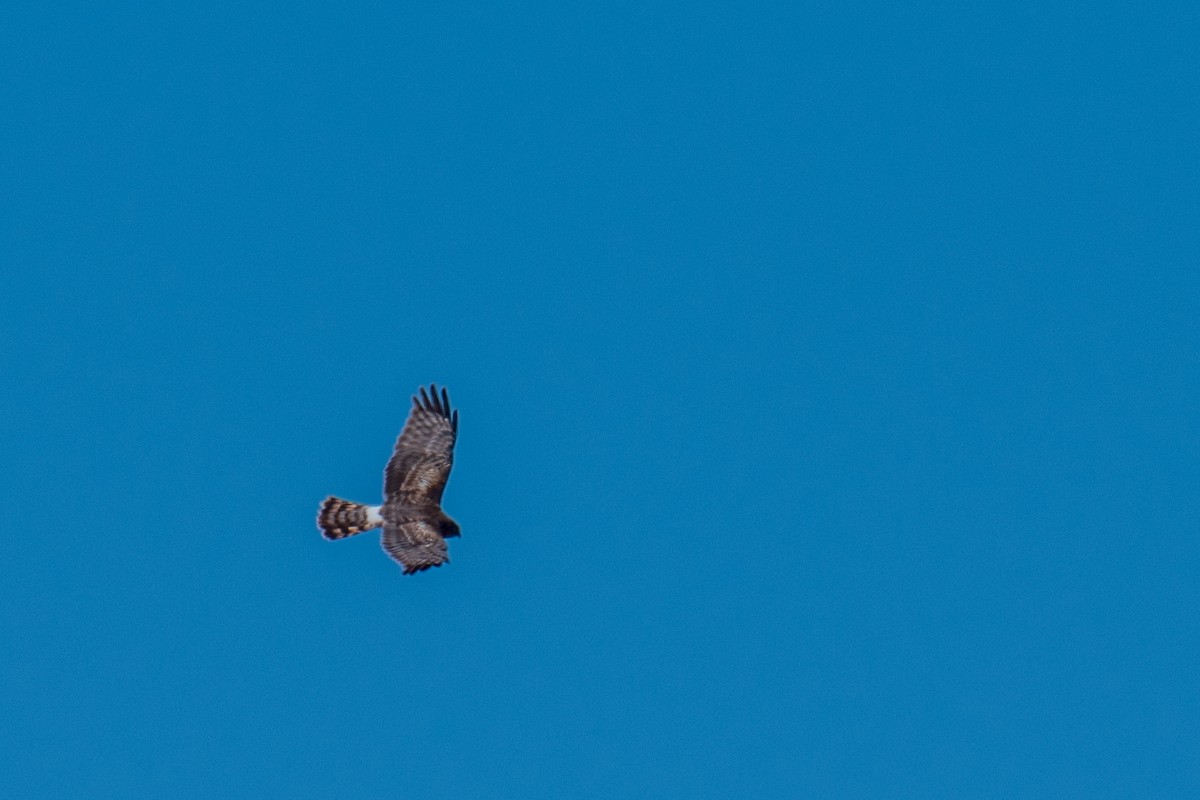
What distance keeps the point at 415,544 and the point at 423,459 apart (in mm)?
1232

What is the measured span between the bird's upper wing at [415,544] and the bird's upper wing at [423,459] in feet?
1.30

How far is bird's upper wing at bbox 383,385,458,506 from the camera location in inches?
1172

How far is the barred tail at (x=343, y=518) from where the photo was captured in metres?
30.1

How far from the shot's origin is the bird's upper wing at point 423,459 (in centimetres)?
2978

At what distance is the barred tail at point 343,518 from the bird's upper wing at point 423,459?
47 cm

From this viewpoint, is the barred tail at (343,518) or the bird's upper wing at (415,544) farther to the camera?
the barred tail at (343,518)

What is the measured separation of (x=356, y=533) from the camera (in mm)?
30297

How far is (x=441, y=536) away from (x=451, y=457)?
1106 millimetres

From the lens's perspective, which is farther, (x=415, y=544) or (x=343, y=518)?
(x=343, y=518)

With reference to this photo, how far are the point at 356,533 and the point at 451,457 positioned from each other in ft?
5.85

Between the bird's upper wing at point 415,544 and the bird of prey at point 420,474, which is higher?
the bird of prey at point 420,474

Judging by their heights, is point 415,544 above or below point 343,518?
below

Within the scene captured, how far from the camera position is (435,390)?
29922 mm

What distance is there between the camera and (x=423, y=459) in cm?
2980
